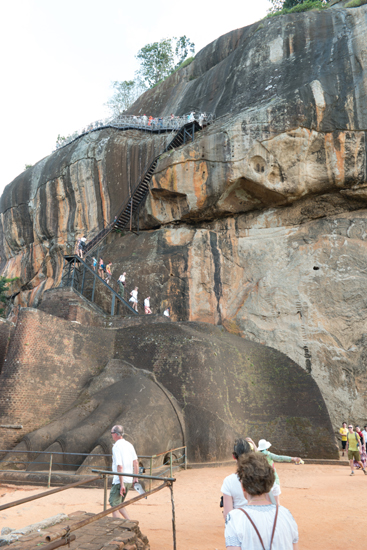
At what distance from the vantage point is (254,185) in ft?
69.0

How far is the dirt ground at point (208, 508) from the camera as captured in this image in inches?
217

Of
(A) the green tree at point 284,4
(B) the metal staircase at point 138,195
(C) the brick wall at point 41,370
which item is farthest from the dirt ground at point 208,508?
(A) the green tree at point 284,4

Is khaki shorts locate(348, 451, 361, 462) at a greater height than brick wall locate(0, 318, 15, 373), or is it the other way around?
brick wall locate(0, 318, 15, 373)

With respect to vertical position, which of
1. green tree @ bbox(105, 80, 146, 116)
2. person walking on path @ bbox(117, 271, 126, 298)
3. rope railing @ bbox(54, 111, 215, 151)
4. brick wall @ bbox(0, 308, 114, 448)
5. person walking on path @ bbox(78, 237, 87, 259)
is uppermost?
green tree @ bbox(105, 80, 146, 116)

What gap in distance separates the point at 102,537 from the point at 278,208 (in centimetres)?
1982

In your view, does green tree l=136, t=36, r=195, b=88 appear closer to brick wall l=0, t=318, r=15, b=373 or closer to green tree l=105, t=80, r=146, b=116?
green tree l=105, t=80, r=146, b=116

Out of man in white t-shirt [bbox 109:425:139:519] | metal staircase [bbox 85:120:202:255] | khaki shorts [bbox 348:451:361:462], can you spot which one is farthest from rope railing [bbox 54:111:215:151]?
man in white t-shirt [bbox 109:425:139:519]

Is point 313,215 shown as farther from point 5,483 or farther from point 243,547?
point 243,547

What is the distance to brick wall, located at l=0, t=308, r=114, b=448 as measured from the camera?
38.5ft

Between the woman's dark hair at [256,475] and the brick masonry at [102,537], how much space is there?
194 centimetres

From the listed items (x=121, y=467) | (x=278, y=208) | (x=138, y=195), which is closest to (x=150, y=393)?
(x=121, y=467)

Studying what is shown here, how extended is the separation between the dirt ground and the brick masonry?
99cm

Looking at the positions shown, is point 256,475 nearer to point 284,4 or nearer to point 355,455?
point 355,455

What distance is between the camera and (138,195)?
24.0m
